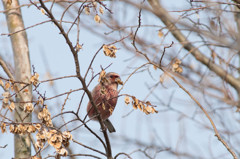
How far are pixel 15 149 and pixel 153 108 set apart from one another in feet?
6.09

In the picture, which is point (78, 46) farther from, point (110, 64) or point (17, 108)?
point (17, 108)

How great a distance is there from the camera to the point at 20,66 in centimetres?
459

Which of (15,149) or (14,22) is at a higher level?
(14,22)

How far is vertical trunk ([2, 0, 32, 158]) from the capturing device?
4.28 metres

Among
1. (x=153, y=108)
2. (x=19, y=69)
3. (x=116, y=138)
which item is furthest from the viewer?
(x=116, y=138)

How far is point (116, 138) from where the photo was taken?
6.20 metres

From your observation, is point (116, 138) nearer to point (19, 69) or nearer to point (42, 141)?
point (19, 69)

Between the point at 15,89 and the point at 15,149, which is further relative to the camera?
the point at 15,149

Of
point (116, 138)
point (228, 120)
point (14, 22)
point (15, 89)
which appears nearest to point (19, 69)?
point (14, 22)

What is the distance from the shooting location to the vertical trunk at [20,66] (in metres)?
4.28

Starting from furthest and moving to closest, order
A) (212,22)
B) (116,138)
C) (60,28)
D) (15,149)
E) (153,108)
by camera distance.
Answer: (116,138) → (212,22) → (15,149) → (153,108) → (60,28)

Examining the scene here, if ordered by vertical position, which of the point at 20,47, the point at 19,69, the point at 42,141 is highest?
the point at 20,47

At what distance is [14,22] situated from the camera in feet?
16.0

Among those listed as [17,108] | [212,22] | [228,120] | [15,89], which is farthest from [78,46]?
[228,120]
